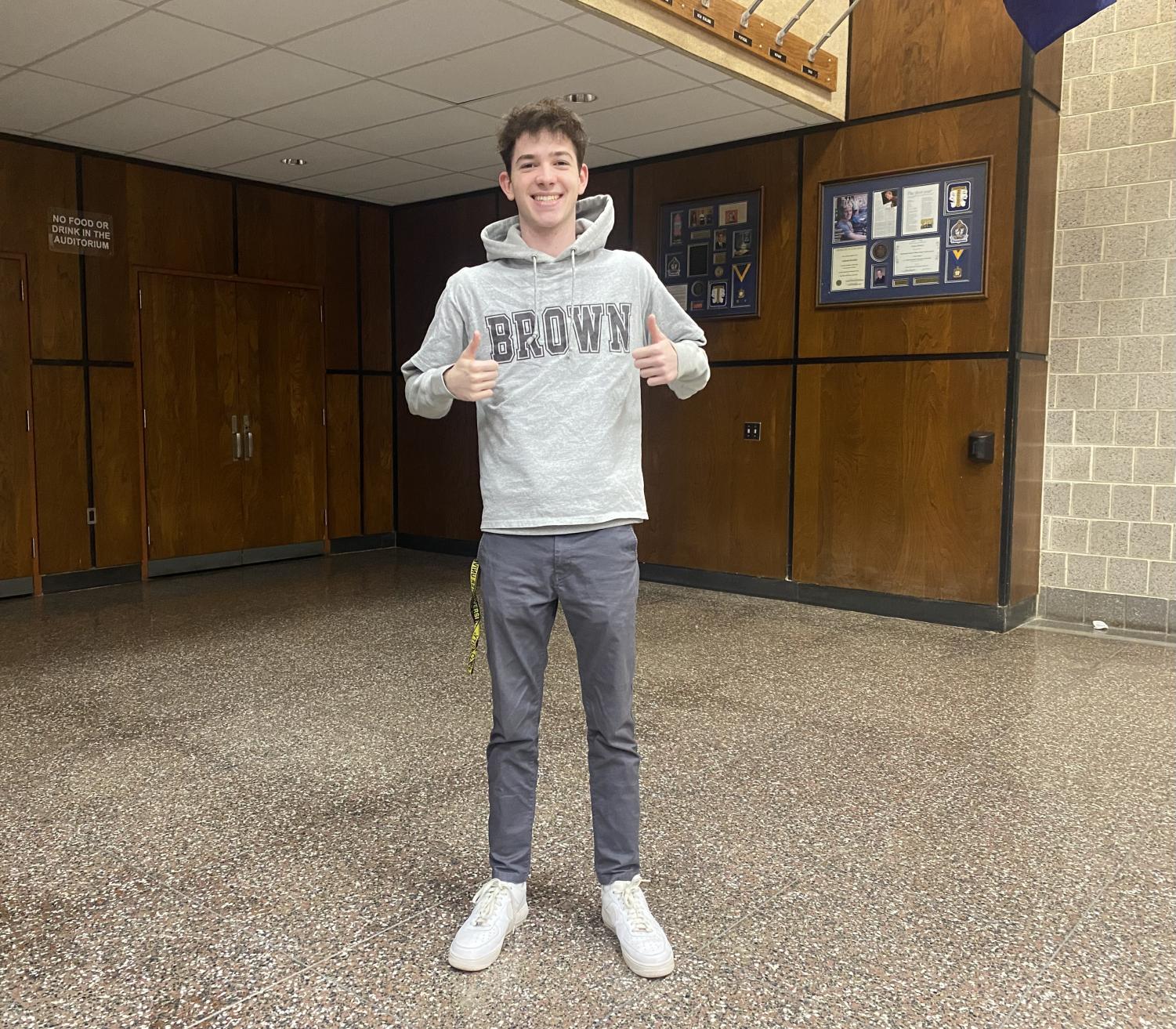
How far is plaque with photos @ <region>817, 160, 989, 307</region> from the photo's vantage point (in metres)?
5.13

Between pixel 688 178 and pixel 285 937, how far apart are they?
529cm

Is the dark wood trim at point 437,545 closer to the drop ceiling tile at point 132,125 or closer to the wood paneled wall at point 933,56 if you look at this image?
the drop ceiling tile at point 132,125

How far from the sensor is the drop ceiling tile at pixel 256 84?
4652 mm

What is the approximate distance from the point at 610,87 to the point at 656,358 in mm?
3569

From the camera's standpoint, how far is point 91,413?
6340 mm

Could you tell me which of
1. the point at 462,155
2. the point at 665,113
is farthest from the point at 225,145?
the point at 665,113

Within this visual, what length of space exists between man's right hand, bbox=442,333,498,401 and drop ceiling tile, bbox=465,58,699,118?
3259mm

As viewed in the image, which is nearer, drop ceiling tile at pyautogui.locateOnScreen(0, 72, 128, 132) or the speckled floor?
the speckled floor

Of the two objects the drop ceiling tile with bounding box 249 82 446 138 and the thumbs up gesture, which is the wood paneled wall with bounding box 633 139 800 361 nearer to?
the drop ceiling tile with bounding box 249 82 446 138

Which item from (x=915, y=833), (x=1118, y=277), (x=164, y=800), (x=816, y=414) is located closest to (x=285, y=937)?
(x=164, y=800)

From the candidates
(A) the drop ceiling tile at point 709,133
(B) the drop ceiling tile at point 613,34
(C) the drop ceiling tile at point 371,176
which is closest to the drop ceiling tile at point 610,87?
(B) the drop ceiling tile at point 613,34

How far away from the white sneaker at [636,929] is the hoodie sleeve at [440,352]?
3.55 feet

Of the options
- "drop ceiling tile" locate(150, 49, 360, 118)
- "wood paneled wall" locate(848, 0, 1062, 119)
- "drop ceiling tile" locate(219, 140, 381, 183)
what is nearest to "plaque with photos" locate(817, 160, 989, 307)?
"wood paneled wall" locate(848, 0, 1062, 119)

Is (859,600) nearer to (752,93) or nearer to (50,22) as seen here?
(752,93)
